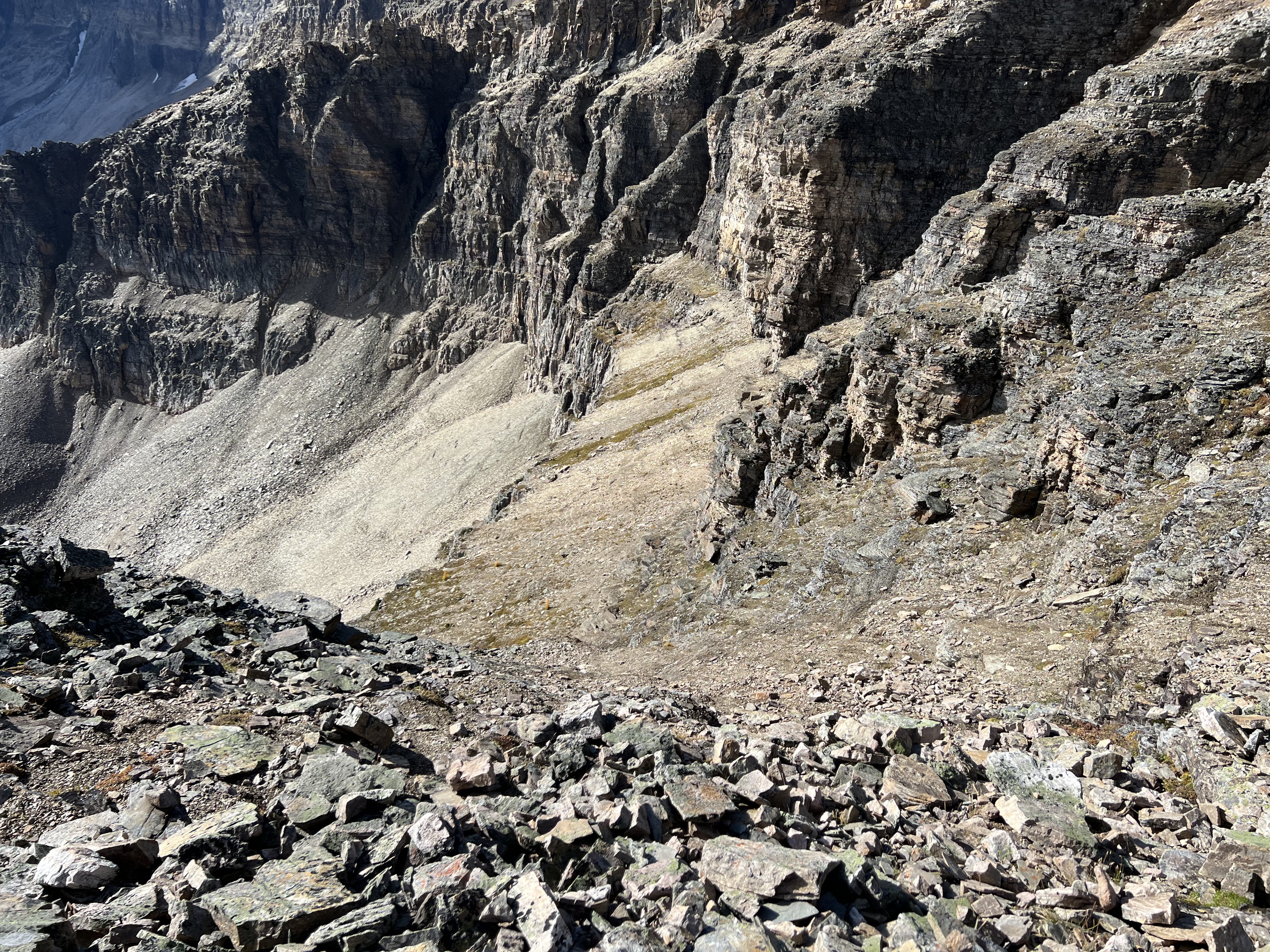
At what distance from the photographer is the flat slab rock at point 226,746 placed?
1201 cm

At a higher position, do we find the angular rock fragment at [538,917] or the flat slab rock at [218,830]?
the flat slab rock at [218,830]

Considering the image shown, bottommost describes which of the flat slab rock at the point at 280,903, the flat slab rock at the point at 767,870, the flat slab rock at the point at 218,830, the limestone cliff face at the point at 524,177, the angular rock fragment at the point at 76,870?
the flat slab rock at the point at 767,870

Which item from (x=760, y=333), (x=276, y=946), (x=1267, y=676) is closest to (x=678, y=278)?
(x=760, y=333)

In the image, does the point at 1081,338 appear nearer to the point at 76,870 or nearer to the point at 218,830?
→ the point at 218,830

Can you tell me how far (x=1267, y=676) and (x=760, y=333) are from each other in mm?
56053

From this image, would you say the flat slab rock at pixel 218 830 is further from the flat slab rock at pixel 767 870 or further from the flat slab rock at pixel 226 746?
the flat slab rock at pixel 767 870

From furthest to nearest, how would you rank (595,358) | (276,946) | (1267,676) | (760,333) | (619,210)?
(619,210) < (595,358) < (760,333) < (1267,676) < (276,946)

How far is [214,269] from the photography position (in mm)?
127000

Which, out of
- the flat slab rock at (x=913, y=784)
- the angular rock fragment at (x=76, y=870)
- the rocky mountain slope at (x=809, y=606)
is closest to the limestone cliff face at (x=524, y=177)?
the rocky mountain slope at (x=809, y=606)

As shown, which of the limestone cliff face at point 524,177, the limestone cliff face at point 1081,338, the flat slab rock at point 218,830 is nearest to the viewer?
the flat slab rock at point 218,830

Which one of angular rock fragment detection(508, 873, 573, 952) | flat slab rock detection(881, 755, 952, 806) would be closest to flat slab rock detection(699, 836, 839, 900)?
angular rock fragment detection(508, 873, 573, 952)

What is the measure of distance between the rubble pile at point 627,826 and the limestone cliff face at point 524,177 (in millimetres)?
49371

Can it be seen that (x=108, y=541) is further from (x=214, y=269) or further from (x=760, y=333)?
(x=760, y=333)

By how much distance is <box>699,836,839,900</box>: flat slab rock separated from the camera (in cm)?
848
